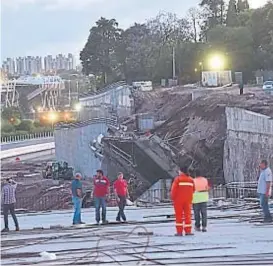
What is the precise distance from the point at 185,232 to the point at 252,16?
61.1 metres

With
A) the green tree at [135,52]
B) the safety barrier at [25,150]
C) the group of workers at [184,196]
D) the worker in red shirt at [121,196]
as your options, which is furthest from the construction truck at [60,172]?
the green tree at [135,52]

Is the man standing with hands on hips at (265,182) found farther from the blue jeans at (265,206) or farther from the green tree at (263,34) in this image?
the green tree at (263,34)

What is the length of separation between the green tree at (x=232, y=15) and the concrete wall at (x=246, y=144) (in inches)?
1935

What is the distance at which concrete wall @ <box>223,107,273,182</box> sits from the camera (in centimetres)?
2789

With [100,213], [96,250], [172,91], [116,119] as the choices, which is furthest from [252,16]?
[96,250]

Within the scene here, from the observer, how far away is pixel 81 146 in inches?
1864

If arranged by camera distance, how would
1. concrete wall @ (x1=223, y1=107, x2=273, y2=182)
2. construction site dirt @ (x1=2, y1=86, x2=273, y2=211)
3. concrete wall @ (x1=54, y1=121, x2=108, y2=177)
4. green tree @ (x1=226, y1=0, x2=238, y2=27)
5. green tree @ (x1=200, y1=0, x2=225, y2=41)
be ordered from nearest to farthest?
concrete wall @ (x1=223, y1=107, x2=273, y2=182) < construction site dirt @ (x1=2, y1=86, x2=273, y2=211) < concrete wall @ (x1=54, y1=121, x2=108, y2=177) < green tree @ (x1=226, y1=0, x2=238, y2=27) < green tree @ (x1=200, y1=0, x2=225, y2=41)

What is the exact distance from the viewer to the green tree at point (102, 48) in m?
96.2

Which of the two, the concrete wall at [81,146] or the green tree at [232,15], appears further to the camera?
the green tree at [232,15]

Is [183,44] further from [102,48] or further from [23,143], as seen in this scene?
[23,143]

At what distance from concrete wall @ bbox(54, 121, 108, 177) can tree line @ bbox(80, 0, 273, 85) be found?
2367 centimetres

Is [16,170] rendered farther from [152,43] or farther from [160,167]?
[152,43]

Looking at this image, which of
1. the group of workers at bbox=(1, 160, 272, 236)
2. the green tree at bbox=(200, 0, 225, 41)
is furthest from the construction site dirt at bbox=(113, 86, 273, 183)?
the green tree at bbox=(200, 0, 225, 41)

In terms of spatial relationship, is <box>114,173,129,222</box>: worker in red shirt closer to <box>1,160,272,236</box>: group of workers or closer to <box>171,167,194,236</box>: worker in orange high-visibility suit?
<box>1,160,272,236</box>: group of workers
